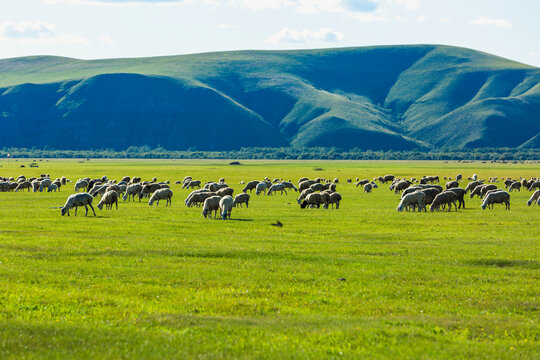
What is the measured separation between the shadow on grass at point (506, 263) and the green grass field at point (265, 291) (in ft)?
0.23

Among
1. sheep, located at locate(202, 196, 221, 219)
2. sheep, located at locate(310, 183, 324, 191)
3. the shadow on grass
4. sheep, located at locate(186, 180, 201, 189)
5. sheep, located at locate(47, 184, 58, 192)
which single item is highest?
the shadow on grass

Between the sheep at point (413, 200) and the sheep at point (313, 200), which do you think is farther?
the sheep at point (313, 200)

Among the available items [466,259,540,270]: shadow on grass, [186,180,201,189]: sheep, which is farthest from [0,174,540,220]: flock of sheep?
[466,259,540,270]: shadow on grass

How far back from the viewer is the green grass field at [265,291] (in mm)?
12656

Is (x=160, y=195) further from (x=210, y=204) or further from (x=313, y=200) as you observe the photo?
(x=313, y=200)

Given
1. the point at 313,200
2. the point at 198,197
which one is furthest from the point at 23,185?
the point at 313,200

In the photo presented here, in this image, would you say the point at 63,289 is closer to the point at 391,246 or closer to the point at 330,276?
the point at 330,276

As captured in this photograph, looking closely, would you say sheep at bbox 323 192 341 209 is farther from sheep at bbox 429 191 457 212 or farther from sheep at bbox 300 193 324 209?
sheep at bbox 429 191 457 212

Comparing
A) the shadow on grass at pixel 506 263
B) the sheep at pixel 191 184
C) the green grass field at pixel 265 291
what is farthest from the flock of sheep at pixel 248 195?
the shadow on grass at pixel 506 263

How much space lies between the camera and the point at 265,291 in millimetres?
17734

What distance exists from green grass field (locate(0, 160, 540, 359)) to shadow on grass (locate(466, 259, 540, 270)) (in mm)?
69

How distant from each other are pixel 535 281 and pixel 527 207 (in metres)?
30.2

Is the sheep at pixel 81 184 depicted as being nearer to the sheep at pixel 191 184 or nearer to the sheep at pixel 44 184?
the sheep at pixel 44 184

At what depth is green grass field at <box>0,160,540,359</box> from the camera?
41.5 ft
